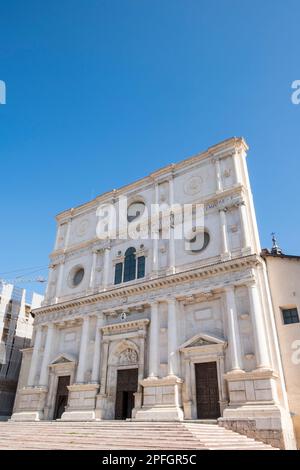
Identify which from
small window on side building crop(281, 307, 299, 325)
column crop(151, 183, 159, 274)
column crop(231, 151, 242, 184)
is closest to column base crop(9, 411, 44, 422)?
column crop(151, 183, 159, 274)

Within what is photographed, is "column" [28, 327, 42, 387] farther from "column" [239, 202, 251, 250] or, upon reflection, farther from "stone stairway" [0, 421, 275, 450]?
"column" [239, 202, 251, 250]

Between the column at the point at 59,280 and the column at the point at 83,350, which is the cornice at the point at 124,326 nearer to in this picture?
the column at the point at 83,350

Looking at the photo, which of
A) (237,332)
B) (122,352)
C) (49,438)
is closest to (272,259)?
(237,332)

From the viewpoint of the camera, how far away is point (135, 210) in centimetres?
2436

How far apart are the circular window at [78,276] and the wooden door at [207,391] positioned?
11.3m

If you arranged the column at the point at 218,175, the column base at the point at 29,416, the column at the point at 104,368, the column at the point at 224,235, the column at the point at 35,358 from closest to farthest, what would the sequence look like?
the column at the point at 224,235, the column at the point at 104,368, the column base at the point at 29,416, the column at the point at 218,175, the column at the point at 35,358

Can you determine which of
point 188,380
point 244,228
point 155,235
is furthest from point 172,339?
point 244,228

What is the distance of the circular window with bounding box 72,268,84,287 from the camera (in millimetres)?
24862

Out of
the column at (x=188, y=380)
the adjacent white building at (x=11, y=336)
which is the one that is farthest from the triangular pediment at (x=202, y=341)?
the adjacent white building at (x=11, y=336)

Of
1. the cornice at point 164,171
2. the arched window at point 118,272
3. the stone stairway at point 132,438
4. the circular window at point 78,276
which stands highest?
the cornice at point 164,171

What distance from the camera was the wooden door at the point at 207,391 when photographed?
15.8 m

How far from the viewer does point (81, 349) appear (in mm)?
20922

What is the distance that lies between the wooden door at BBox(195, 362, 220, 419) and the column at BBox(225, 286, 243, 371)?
1.31 meters
